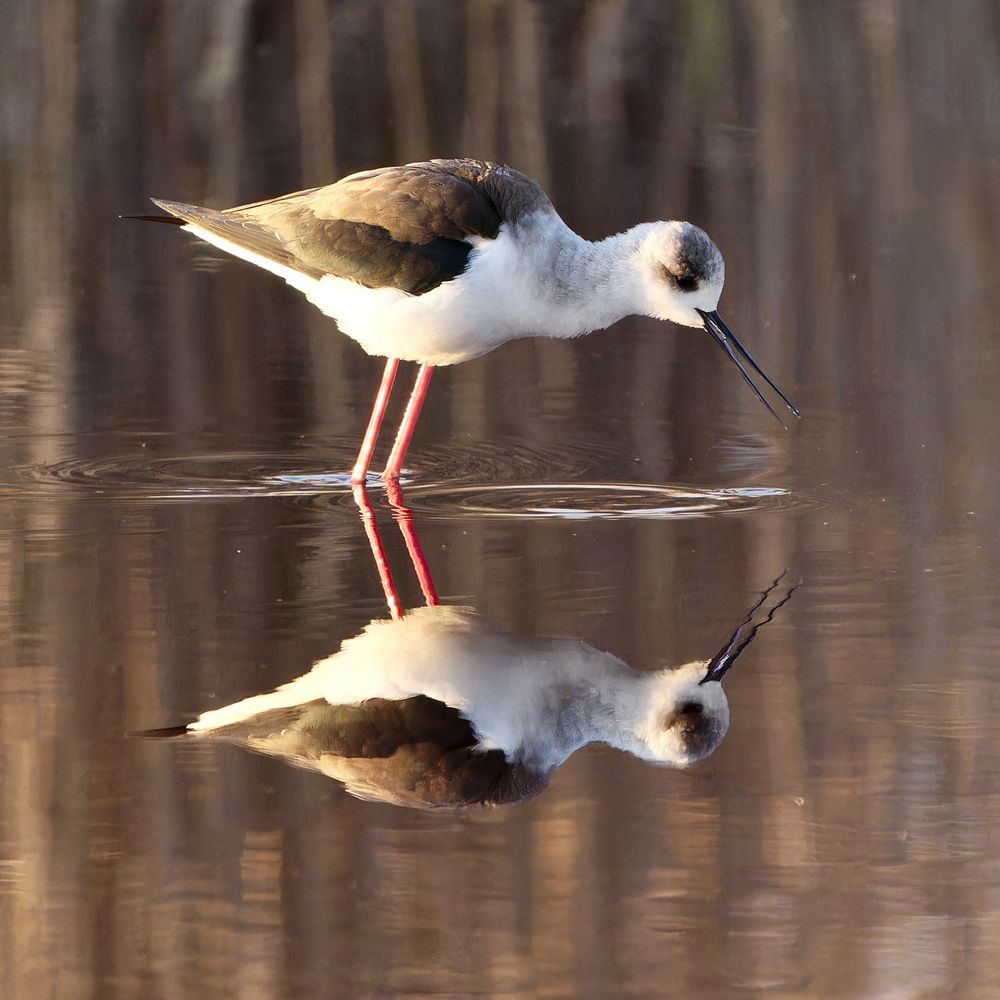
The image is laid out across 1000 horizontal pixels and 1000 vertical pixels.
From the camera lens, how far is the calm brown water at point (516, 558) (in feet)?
12.5

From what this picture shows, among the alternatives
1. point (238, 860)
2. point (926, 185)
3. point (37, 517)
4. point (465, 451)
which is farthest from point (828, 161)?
point (238, 860)

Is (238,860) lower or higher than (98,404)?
lower

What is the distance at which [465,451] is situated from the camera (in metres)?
7.46

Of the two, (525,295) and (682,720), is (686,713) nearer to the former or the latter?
(682,720)

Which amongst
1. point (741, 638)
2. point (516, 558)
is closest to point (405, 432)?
point (516, 558)

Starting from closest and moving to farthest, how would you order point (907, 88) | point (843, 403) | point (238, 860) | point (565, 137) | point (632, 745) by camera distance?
point (238, 860), point (632, 745), point (843, 403), point (565, 137), point (907, 88)

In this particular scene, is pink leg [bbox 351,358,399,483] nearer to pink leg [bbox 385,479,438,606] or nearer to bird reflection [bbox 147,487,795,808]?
pink leg [bbox 385,479,438,606]

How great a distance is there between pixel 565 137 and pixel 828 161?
186cm

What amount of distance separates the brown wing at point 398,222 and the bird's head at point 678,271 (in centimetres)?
39

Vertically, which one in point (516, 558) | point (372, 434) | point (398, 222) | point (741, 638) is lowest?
point (741, 638)

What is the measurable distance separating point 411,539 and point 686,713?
5.48ft

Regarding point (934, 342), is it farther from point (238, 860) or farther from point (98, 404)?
point (238, 860)

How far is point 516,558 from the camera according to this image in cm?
603

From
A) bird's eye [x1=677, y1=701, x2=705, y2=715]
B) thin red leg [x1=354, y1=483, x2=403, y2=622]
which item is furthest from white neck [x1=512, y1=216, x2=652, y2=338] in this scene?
bird's eye [x1=677, y1=701, x2=705, y2=715]
